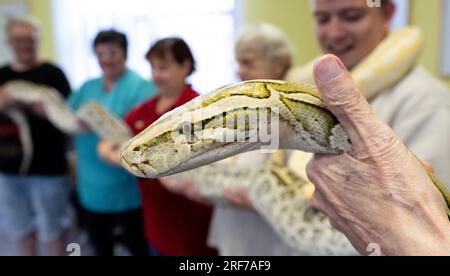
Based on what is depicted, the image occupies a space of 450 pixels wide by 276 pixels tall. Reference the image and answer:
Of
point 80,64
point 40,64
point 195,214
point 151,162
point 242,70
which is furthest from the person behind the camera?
point 80,64

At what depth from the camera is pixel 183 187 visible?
3.43 ft

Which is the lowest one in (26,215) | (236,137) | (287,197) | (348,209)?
(26,215)

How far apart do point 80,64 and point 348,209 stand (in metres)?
1.66

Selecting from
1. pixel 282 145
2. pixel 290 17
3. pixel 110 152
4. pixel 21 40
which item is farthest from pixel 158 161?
pixel 21 40

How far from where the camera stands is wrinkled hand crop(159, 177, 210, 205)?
41.0 inches

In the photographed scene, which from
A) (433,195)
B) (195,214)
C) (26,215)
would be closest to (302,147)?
(433,195)

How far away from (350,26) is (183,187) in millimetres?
561

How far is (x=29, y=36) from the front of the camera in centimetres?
166

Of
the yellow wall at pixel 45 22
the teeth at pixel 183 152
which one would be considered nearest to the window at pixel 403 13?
the teeth at pixel 183 152

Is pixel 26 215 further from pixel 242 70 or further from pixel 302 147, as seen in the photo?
pixel 302 147

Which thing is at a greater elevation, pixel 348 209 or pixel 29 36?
pixel 29 36

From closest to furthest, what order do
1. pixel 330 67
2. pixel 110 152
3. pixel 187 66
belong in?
pixel 330 67
pixel 187 66
pixel 110 152

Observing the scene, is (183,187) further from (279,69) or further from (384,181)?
(384,181)

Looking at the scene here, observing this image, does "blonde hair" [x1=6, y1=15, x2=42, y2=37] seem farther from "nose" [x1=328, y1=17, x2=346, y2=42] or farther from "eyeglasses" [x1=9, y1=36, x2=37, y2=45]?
"nose" [x1=328, y1=17, x2=346, y2=42]
